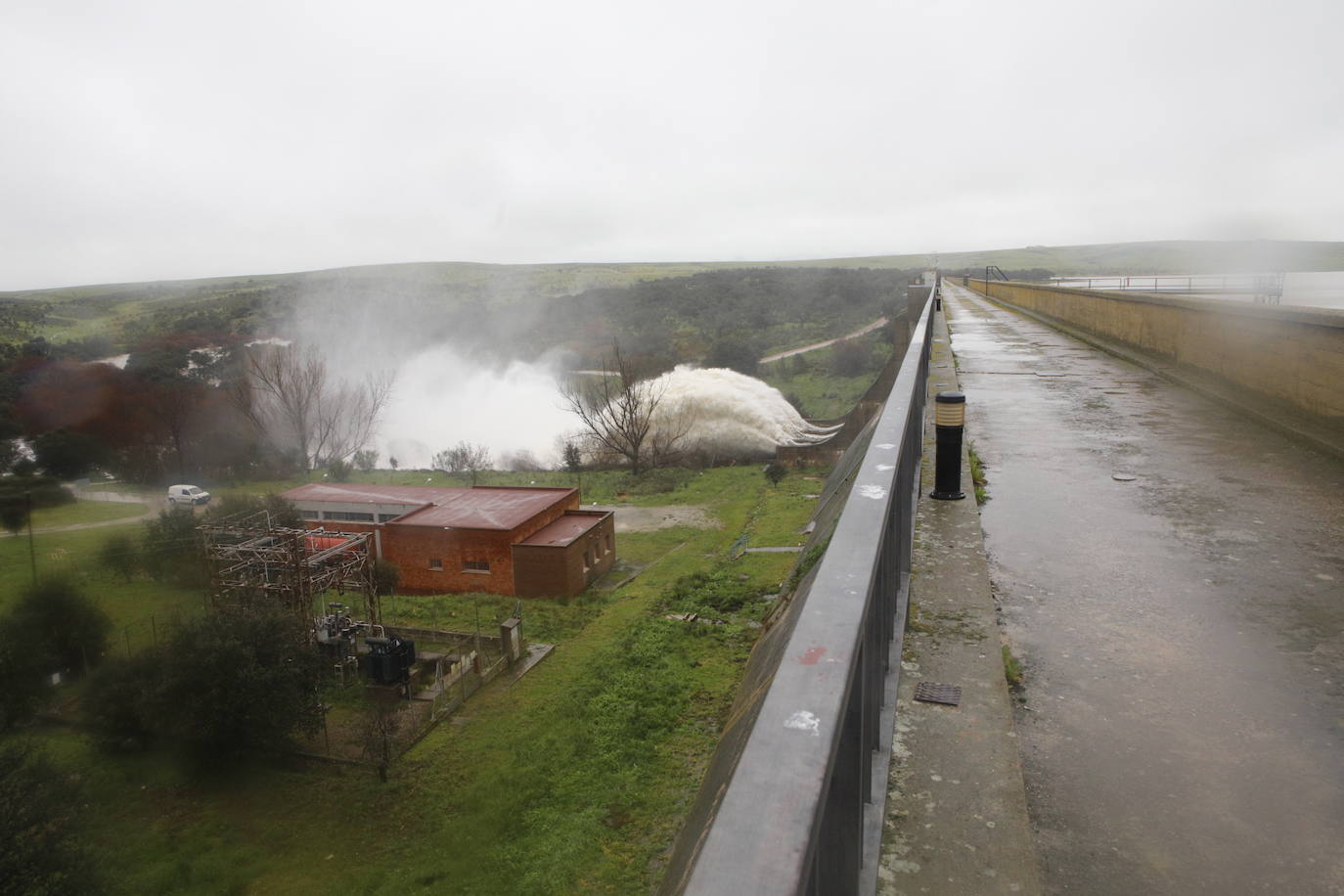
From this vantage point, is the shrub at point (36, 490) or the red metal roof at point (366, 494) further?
the shrub at point (36, 490)

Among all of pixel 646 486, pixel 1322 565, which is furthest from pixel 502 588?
pixel 1322 565

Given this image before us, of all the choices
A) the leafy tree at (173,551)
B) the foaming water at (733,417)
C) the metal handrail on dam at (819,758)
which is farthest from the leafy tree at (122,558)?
the metal handrail on dam at (819,758)

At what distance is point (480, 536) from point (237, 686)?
9824 millimetres

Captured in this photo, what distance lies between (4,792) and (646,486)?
30447 mm

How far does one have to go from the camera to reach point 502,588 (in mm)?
28500

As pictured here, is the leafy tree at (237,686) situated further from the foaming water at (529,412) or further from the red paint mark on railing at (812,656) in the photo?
the foaming water at (529,412)

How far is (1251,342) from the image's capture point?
975cm

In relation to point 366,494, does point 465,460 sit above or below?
below

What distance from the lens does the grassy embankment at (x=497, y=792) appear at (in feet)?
46.3

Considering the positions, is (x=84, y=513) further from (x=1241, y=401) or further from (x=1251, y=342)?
(x=1251, y=342)

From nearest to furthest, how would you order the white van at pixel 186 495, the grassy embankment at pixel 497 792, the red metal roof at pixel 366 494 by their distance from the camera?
the grassy embankment at pixel 497 792
the red metal roof at pixel 366 494
the white van at pixel 186 495

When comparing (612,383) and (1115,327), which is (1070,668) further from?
(612,383)

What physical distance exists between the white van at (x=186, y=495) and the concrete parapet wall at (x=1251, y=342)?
4384 centimetres

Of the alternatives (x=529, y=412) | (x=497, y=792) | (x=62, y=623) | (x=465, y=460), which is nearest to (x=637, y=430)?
(x=465, y=460)
